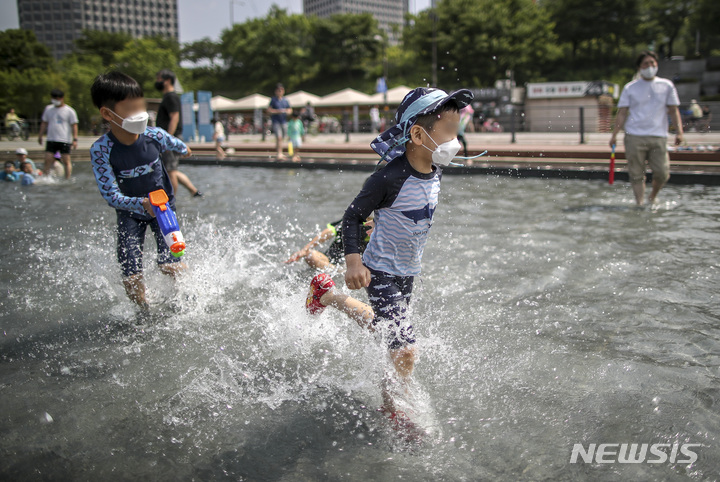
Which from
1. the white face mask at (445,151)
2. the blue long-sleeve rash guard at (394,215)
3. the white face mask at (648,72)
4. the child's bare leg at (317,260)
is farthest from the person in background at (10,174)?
the white face mask at (445,151)

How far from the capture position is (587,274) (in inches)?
187

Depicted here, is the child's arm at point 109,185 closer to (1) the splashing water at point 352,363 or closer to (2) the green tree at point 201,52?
(1) the splashing water at point 352,363

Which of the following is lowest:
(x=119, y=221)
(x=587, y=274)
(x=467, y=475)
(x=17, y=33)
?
(x=467, y=475)

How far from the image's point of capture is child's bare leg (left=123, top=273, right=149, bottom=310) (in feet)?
12.6

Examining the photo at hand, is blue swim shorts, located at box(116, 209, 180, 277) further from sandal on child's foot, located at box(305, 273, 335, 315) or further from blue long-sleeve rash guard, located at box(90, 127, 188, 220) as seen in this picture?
sandal on child's foot, located at box(305, 273, 335, 315)

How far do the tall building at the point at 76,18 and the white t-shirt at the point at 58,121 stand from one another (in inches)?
6401

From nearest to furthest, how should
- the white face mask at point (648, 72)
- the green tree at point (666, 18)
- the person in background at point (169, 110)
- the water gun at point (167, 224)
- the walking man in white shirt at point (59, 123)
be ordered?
the water gun at point (167, 224) < the white face mask at point (648, 72) < the person in background at point (169, 110) < the walking man in white shirt at point (59, 123) < the green tree at point (666, 18)

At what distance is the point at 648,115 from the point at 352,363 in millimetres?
5857

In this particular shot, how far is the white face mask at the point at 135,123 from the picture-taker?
3598 mm

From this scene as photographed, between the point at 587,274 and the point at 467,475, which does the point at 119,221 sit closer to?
the point at 467,475

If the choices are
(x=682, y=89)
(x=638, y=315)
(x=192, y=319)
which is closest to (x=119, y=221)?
(x=192, y=319)

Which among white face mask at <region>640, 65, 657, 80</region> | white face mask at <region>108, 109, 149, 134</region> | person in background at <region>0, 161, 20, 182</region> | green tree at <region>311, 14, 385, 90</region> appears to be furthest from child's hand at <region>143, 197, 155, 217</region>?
green tree at <region>311, 14, 385, 90</region>

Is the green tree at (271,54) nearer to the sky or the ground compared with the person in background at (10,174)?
nearer to the sky

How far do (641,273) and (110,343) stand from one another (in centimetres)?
412
